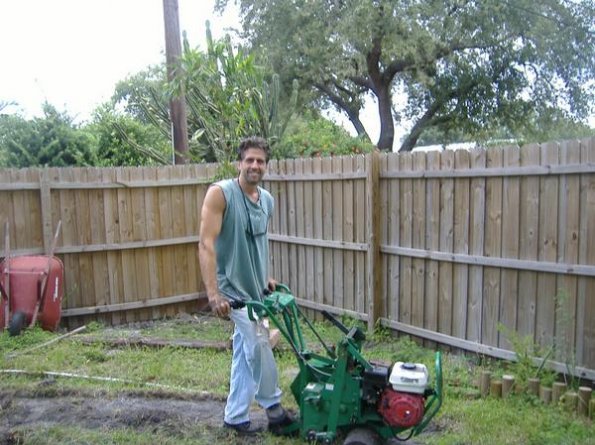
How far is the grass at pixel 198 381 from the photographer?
3.75m

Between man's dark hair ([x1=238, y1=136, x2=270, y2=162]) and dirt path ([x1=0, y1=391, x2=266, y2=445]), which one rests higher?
man's dark hair ([x1=238, y1=136, x2=270, y2=162])

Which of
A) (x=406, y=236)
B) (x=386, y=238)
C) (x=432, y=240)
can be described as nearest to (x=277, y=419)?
(x=432, y=240)

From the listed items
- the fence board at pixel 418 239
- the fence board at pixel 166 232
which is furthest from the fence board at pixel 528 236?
the fence board at pixel 166 232

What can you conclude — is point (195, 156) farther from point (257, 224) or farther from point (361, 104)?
point (361, 104)

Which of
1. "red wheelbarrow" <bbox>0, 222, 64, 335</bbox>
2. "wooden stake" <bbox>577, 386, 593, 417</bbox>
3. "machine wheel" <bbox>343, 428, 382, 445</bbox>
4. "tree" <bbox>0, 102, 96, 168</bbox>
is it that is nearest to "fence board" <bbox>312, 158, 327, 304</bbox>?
"red wheelbarrow" <bbox>0, 222, 64, 335</bbox>

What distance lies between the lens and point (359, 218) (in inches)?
248

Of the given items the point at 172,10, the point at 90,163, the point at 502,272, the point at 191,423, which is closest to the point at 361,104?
the point at 90,163

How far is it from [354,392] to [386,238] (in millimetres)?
Result: 2891

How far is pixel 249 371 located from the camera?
383 centimetres

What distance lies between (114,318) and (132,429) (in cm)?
370

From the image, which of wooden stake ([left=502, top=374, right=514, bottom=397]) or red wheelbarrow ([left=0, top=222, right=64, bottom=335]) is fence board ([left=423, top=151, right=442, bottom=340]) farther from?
red wheelbarrow ([left=0, top=222, right=64, bottom=335])

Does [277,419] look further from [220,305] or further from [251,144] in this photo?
[251,144]

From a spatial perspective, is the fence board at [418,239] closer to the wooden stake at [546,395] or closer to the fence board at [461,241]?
the fence board at [461,241]

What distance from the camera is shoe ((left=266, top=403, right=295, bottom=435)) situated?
12.3ft
